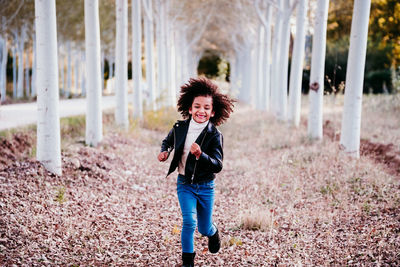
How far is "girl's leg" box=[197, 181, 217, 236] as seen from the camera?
12.1ft

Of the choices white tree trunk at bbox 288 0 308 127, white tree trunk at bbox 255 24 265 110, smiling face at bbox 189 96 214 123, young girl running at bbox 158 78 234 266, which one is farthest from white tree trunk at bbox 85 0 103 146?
white tree trunk at bbox 255 24 265 110

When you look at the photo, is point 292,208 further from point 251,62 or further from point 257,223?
point 251,62

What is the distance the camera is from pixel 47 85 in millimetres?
5848

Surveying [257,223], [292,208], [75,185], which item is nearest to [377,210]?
[292,208]

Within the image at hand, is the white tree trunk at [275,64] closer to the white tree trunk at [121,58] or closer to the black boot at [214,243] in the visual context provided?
the white tree trunk at [121,58]

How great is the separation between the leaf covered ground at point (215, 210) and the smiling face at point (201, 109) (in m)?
1.63

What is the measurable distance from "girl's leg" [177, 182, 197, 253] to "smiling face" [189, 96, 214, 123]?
691 millimetres

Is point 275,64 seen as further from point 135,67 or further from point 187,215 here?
point 187,215

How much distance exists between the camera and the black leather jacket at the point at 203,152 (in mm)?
3623

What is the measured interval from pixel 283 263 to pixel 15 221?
10.1 ft

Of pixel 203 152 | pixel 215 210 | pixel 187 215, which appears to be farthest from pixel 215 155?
pixel 215 210

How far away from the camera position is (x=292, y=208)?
5633mm

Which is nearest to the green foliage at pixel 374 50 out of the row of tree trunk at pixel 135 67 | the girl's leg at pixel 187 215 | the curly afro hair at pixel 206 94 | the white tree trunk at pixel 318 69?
the row of tree trunk at pixel 135 67

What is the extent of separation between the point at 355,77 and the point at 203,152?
18.4 ft
